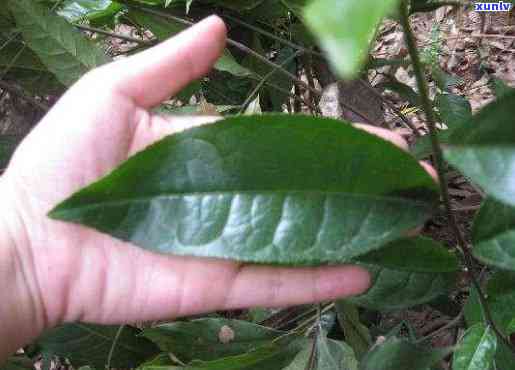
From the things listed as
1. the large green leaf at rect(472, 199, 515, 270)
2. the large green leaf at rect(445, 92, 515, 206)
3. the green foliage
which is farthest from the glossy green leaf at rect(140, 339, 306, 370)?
A: the large green leaf at rect(445, 92, 515, 206)

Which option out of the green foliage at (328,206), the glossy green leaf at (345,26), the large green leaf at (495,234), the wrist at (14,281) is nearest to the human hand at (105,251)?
the wrist at (14,281)

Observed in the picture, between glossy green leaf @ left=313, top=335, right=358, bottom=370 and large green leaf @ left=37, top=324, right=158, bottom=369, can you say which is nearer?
glossy green leaf @ left=313, top=335, right=358, bottom=370

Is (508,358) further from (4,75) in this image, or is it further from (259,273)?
(4,75)

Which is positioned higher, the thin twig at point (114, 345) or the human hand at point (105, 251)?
the human hand at point (105, 251)

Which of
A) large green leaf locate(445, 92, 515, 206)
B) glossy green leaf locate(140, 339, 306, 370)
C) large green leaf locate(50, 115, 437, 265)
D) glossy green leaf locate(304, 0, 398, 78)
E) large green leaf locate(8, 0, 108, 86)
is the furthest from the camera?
large green leaf locate(8, 0, 108, 86)

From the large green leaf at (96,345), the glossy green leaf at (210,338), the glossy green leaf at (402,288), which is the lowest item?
the large green leaf at (96,345)

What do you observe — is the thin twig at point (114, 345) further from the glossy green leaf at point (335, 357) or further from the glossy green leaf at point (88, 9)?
the glossy green leaf at point (88, 9)

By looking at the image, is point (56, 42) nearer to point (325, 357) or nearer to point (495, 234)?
point (325, 357)

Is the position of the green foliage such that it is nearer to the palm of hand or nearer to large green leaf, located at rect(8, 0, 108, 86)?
the palm of hand
